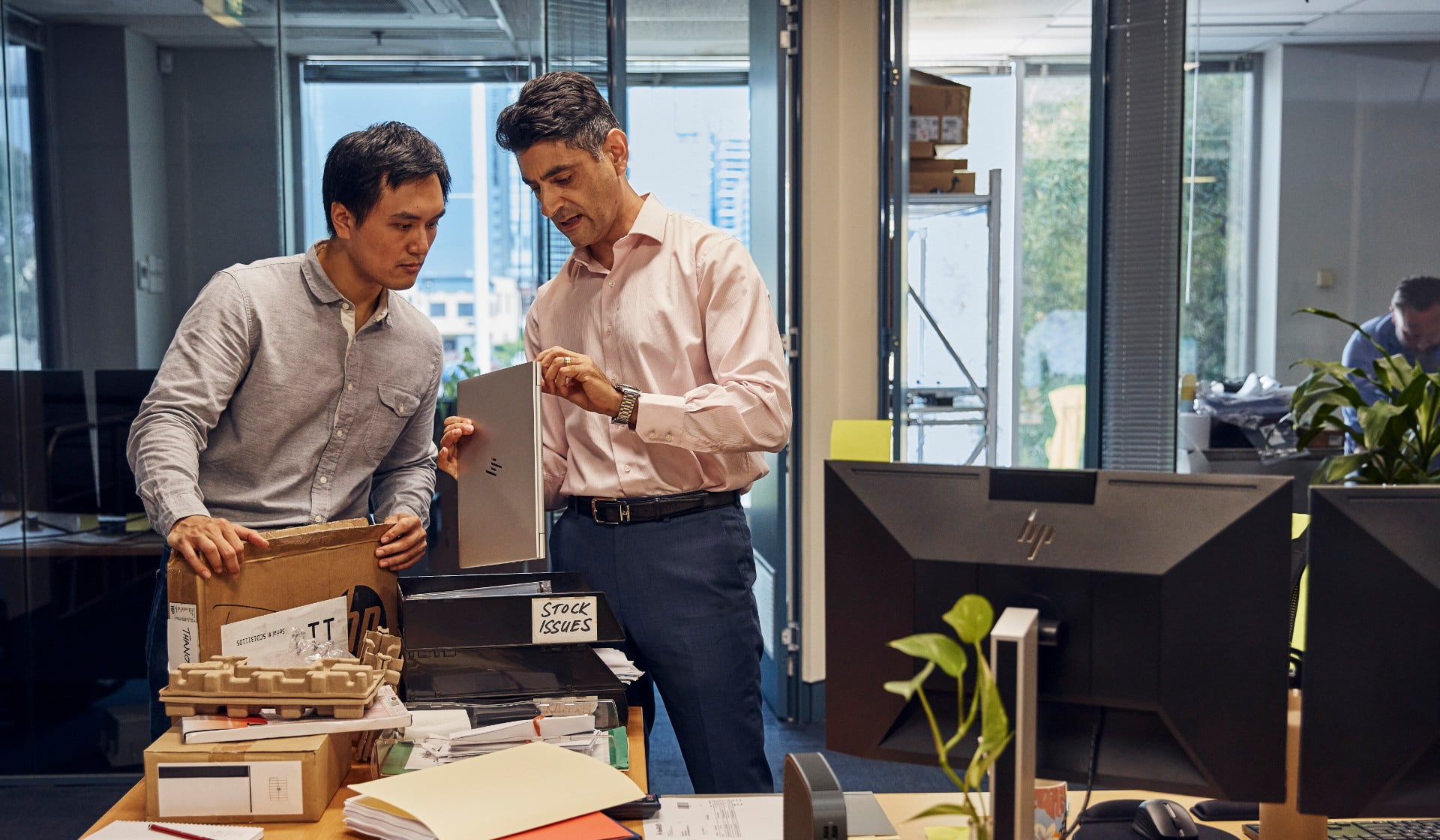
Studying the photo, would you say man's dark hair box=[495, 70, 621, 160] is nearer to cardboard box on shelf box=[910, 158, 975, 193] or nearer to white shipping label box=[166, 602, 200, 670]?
white shipping label box=[166, 602, 200, 670]

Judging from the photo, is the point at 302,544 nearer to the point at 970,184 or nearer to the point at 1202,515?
the point at 1202,515

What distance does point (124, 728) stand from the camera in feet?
10.6

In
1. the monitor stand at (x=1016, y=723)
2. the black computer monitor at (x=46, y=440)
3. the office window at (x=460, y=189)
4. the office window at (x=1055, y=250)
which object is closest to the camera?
the monitor stand at (x=1016, y=723)

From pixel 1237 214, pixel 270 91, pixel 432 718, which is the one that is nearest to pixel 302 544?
pixel 432 718

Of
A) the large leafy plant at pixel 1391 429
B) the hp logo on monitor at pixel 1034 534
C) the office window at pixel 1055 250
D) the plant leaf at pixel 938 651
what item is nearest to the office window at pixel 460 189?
the office window at pixel 1055 250

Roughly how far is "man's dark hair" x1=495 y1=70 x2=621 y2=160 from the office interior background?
5.30ft

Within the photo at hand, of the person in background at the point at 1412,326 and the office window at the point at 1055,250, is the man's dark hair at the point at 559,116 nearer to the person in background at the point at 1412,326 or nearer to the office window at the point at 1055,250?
the office window at the point at 1055,250

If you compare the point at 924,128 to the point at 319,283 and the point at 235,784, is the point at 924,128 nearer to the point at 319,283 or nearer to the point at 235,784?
the point at 319,283

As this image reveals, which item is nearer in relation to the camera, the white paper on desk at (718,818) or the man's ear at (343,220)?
the white paper on desk at (718,818)

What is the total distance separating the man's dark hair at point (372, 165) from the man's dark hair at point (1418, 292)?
3089mm

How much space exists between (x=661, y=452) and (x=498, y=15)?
2138mm

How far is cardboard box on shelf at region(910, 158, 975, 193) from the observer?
3.68 m

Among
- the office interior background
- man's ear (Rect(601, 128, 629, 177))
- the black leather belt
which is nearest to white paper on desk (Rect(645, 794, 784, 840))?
the black leather belt

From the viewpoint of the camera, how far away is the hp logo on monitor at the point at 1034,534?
1.06m
